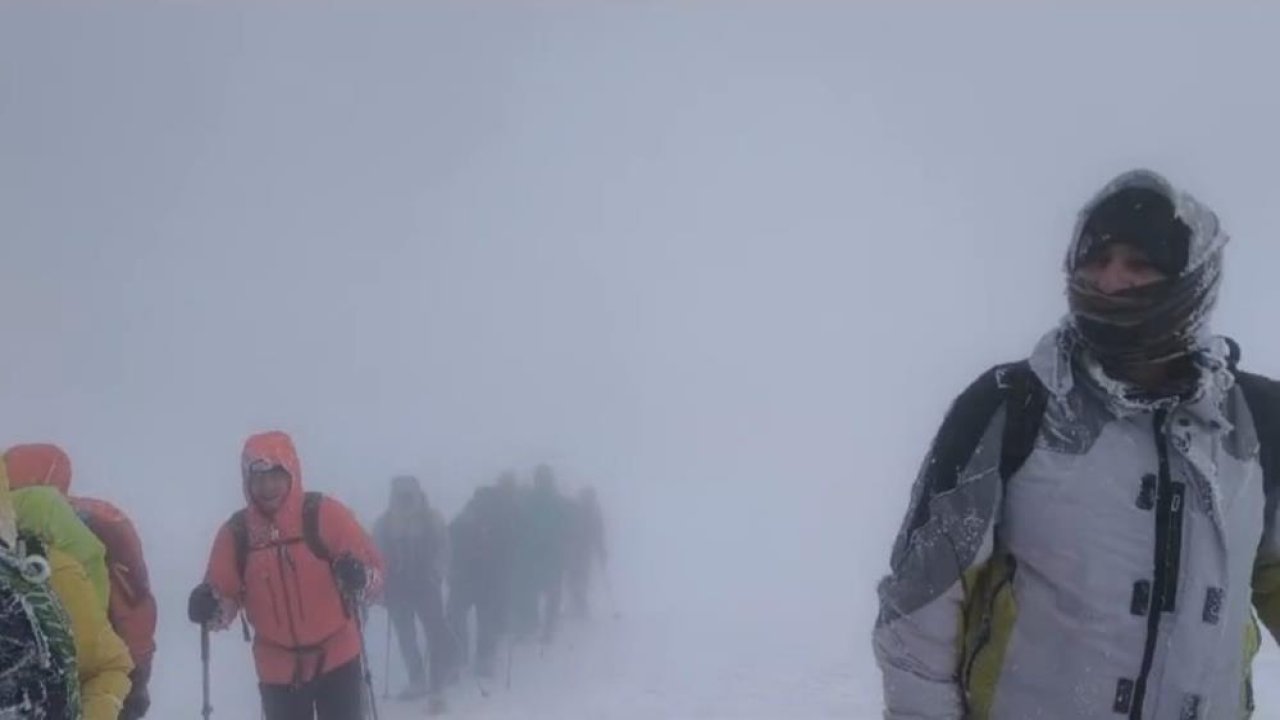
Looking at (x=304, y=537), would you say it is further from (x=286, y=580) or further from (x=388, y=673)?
(x=388, y=673)

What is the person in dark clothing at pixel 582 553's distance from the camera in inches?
682

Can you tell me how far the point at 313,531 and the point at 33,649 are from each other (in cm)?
414

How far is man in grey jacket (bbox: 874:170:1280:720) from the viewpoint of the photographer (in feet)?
8.70

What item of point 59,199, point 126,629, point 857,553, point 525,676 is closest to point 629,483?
point 857,553

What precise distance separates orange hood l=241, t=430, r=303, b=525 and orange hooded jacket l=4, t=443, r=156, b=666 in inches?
32.6

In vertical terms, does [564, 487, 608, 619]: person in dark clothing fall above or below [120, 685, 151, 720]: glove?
below

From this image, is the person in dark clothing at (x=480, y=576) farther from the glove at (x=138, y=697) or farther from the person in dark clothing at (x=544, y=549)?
the glove at (x=138, y=697)

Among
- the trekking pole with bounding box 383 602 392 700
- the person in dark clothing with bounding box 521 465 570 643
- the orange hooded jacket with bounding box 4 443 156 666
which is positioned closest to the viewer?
the orange hooded jacket with bounding box 4 443 156 666

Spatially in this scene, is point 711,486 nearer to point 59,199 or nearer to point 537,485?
point 537,485

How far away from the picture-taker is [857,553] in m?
29.5

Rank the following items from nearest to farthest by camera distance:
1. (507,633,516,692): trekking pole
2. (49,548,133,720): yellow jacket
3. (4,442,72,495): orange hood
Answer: (49,548,133,720): yellow jacket
(4,442,72,495): orange hood
(507,633,516,692): trekking pole

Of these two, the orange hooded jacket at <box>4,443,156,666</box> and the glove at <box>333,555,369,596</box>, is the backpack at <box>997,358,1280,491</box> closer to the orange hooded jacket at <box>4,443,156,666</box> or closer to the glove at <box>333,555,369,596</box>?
the orange hooded jacket at <box>4,443,156,666</box>

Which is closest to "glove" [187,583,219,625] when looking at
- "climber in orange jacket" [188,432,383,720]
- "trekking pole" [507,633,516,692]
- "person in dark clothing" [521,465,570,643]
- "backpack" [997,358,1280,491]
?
"climber in orange jacket" [188,432,383,720]

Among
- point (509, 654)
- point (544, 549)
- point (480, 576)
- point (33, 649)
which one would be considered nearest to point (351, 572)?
point (33, 649)
